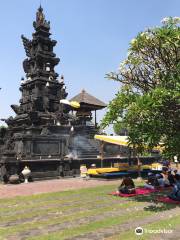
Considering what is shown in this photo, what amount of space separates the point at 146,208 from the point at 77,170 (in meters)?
17.2

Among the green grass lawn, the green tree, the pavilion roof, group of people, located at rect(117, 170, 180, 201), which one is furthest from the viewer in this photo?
the pavilion roof

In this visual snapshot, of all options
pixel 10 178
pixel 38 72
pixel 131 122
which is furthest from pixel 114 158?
pixel 131 122

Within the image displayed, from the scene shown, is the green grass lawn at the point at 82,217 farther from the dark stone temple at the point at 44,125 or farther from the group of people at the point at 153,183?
the dark stone temple at the point at 44,125

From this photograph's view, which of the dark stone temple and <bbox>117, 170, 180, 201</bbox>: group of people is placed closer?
<bbox>117, 170, 180, 201</bbox>: group of people

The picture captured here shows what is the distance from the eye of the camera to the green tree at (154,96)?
12.2 meters

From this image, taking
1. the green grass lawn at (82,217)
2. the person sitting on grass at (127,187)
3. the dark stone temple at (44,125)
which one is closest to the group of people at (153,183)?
the person sitting on grass at (127,187)

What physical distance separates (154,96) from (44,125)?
83.4 ft

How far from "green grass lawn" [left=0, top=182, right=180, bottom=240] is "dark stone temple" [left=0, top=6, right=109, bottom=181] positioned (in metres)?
10.5

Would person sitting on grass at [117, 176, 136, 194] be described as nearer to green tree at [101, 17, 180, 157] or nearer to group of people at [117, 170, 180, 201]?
group of people at [117, 170, 180, 201]

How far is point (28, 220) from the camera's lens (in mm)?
10969

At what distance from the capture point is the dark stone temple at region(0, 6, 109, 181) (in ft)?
89.5

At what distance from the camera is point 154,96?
1181cm

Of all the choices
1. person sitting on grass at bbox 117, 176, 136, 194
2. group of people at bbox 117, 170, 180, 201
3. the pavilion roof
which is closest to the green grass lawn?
person sitting on grass at bbox 117, 176, 136, 194

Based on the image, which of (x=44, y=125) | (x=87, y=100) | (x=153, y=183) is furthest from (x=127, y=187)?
(x=87, y=100)
